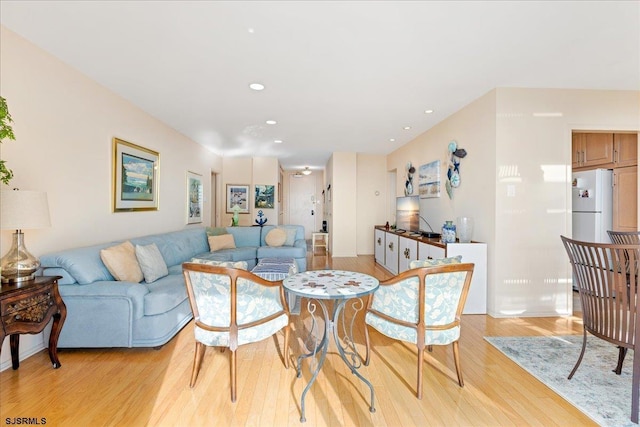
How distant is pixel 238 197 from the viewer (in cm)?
743

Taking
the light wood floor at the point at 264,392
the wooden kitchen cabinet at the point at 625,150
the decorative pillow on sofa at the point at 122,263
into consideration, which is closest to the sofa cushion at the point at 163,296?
the decorative pillow on sofa at the point at 122,263

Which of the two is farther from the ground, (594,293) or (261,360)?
(594,293)

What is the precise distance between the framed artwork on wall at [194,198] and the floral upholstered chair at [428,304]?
4.47m

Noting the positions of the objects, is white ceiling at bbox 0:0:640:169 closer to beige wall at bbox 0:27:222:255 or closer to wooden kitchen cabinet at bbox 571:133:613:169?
beige wall at bbox 0:27:222:255

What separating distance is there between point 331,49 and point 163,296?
2.50 meters

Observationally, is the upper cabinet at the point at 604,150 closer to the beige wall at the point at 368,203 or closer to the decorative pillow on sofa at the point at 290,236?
the beige wall at the point at 368,203

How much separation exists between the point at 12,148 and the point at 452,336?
11.4 feet

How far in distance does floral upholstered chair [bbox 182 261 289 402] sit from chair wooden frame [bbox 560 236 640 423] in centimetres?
204

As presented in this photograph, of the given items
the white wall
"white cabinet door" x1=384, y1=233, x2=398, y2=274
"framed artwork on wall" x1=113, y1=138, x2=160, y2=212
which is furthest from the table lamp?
"white cabinet door" x1=384, y1=233, x2=398, y2=274

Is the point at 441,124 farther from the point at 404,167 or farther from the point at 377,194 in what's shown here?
the point at 377,194

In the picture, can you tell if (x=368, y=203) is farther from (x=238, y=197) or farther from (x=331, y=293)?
(x=331, y=293)

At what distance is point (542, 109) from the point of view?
3238 mm

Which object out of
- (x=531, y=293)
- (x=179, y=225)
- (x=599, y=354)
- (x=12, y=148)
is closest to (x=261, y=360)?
(x=12, y=148)

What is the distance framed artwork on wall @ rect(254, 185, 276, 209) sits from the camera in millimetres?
7406
